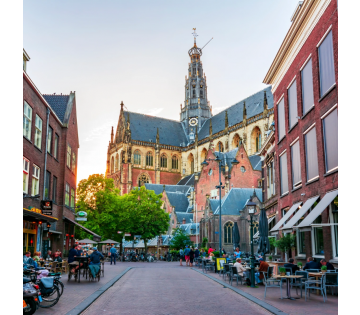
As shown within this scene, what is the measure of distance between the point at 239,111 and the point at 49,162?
59.4 m

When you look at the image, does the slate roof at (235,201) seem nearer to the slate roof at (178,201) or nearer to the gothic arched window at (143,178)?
the slate roof at (178,201)

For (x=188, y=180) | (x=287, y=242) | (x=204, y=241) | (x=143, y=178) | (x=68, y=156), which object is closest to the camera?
(x=287, y=242)

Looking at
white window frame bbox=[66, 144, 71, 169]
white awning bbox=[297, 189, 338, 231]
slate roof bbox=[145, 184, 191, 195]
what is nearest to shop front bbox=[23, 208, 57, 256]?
white window frame bbox=[66, 144, 71, 169]

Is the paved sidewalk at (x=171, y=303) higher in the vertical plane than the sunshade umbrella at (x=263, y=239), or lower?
lower

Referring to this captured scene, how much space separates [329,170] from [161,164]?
248ft

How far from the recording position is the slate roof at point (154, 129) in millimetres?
89750

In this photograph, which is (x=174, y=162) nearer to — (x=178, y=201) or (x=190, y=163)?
(x=190, y=163)

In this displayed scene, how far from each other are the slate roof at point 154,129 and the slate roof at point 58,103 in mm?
60721

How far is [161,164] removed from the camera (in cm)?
8938

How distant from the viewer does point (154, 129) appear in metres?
92.8

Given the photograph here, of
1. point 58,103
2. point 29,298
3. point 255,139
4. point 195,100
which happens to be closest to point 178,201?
point 255,139

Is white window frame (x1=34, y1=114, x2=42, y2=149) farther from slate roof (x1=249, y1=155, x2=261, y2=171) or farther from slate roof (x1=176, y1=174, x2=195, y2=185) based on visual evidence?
slate roof (x1=176, y1=174, x2=195, y2=185)

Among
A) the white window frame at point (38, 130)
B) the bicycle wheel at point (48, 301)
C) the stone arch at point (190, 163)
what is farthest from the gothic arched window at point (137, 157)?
the bicycle wheel at point (48, 301)
